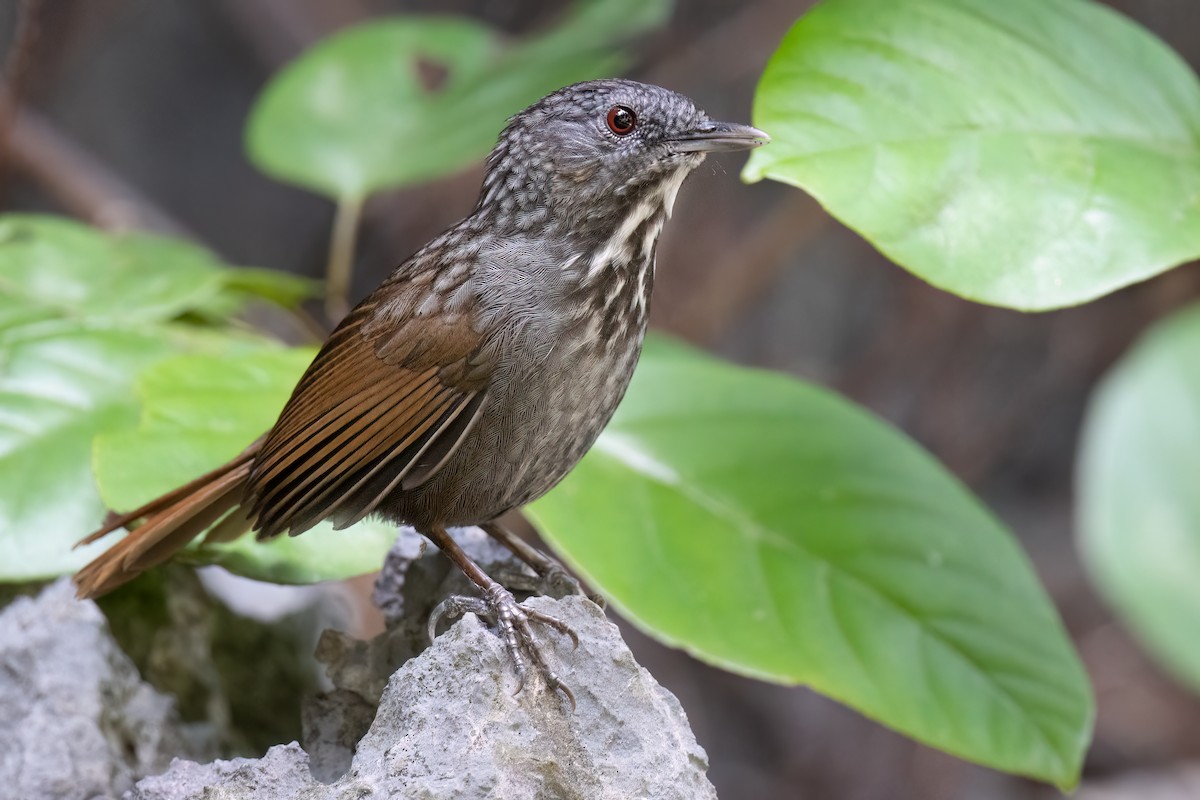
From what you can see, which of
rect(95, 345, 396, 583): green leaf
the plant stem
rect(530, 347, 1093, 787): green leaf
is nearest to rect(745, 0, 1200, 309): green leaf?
rect(530, 347, 1093, 787): green leaf

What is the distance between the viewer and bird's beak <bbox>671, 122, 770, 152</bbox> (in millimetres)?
2408

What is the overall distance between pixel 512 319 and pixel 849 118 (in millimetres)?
736

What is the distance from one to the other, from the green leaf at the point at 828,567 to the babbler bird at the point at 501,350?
1.17 feet

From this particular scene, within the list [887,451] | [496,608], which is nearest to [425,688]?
[496,608]

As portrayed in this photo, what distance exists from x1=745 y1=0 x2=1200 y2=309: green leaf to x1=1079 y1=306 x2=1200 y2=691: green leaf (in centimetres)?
169

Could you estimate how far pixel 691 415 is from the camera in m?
3.27

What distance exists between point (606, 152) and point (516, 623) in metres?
0.92

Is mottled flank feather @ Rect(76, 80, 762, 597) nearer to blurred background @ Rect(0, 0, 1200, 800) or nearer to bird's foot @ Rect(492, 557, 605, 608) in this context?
bird's foot @ Rect(492, 557, 605, 608)

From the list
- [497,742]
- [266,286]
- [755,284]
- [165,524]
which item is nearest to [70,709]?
[165,524]

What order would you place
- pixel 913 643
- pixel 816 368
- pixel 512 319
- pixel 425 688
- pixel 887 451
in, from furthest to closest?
pixel 816 368
pixel 887 451
pixel 913 643
pixel 512 319
pixel 425 688

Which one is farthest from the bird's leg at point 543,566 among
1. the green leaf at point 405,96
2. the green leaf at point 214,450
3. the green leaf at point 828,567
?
the green leaf at point 405,96

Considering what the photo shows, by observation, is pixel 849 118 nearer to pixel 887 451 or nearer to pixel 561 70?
pixel 887 451

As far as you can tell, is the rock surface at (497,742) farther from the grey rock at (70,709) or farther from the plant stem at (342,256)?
the plant stem at (342,256)

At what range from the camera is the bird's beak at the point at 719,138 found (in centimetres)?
241
